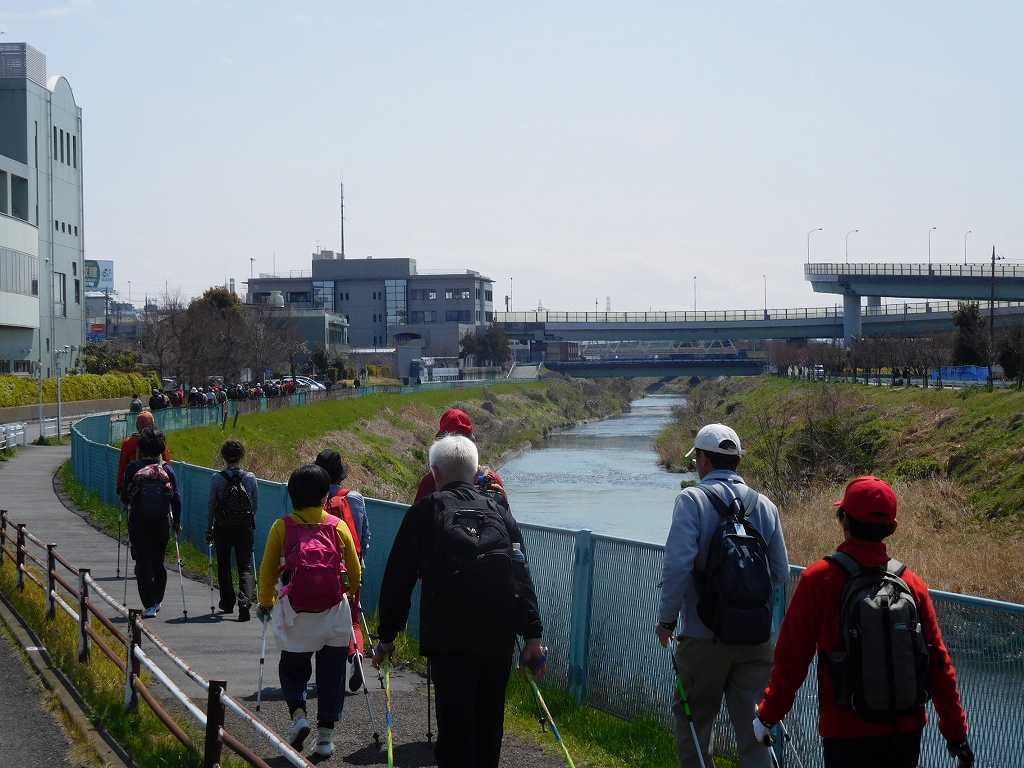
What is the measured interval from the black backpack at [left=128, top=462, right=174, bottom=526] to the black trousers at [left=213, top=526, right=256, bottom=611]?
0.51 metres

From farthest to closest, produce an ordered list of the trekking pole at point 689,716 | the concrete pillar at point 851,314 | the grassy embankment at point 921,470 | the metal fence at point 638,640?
the concrete pillar at point 851,314 → the grassy embankment at point 921,470 → the trekking pole at point 689,716 → the metal fence at point 638,640

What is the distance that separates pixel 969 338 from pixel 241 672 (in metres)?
67.3

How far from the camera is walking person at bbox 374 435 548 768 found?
5.59 metres

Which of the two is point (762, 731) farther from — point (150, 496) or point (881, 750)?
point (150, 496)

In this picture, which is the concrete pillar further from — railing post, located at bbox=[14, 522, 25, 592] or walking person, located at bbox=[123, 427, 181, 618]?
walking person, located at bbox=[123, 427, 181, 618]

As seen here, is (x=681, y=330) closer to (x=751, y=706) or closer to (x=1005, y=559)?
(x=1005, y=559)

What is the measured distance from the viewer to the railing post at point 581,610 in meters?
9.22

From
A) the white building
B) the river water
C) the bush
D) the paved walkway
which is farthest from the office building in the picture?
the paved walkway

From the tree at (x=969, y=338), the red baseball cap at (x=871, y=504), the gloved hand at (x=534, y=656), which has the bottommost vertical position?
the gloved hand at (x=534, y=656)

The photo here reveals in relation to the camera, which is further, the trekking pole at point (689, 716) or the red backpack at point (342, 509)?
the red backpack at point (342, 509)

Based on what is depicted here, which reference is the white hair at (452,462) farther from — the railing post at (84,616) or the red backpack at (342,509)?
the railing post at (84,616)

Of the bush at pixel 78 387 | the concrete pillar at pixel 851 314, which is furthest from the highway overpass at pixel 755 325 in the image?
the bush at pixel 78 387

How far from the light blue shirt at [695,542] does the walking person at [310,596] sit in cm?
206

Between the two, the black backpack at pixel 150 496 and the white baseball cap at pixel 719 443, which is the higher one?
the white baseball cap at pixel 719 443
